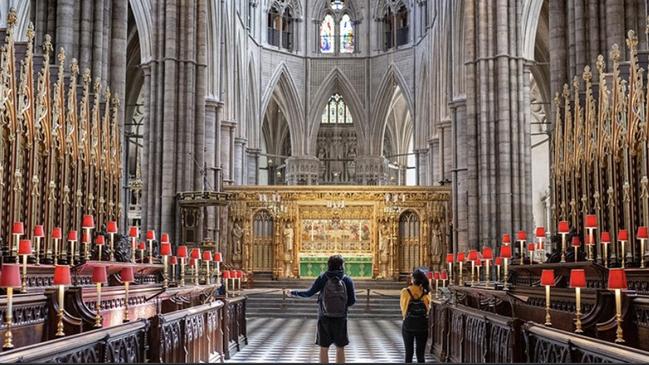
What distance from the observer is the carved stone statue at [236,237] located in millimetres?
31391

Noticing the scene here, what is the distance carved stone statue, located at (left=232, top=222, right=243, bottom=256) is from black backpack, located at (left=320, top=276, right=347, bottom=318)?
22224mm

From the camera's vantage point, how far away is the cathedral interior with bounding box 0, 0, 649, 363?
9312 mm

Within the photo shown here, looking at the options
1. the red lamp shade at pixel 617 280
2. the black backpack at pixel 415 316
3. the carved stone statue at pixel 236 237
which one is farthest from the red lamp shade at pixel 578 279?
the carved stone statue at pixel 236 237

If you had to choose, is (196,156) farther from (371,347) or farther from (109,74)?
(371,347)

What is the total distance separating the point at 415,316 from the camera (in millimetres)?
10008

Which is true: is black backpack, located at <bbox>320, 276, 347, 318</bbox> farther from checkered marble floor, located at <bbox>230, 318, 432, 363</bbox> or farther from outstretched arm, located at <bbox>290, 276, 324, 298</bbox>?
checkered marble floor, located at <bbox>230, 318, 432, 363</bbox>

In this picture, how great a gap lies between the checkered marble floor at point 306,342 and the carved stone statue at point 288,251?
810cm

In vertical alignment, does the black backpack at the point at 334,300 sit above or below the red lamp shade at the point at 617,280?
below

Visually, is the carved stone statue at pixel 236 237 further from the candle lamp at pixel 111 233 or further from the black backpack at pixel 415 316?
the black backpack at pixel 415 316

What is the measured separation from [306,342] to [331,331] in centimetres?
706

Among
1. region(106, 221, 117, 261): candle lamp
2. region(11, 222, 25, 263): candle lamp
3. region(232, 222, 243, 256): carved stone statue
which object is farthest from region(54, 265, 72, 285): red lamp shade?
region(232, 222, 243, 256): carved stone statue

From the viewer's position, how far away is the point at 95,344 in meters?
6.21

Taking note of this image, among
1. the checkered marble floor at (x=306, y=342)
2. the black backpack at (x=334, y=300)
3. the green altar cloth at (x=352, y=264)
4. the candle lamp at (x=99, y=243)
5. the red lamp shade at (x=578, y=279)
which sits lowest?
the checkered marble floor at (x=306, y=342)

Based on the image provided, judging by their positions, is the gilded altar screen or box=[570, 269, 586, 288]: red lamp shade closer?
box=[570, 269, 586, 288]: red lamp shade
